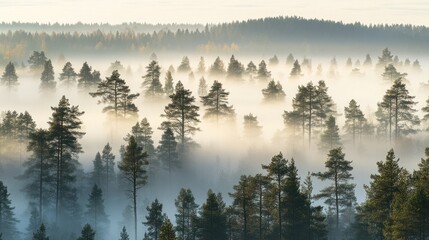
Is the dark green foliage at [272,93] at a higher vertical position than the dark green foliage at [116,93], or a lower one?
higher

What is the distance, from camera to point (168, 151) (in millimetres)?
80000

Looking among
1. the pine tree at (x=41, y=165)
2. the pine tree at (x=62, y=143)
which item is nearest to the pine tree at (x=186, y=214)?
the pine tree at (x=62, y=143)

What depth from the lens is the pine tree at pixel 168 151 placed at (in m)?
79.2

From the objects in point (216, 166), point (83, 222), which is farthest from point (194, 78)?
point (83, 222)

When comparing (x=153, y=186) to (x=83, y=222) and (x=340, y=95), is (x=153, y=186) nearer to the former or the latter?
(x=83, y=222)

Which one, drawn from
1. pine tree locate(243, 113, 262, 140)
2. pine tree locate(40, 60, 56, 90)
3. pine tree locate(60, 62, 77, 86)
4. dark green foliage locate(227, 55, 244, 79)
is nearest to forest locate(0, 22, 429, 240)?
pine tree locate(243, 113, 262, 140)

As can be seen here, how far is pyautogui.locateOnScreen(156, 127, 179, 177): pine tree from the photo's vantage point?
7925 cm

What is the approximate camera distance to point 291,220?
5344 centimetres

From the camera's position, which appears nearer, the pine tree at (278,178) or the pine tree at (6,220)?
the pine tree at (278,178)

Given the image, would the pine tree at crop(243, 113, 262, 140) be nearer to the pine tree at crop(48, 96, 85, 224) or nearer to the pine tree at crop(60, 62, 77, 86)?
the pine tree at crop(48, 96, 85, 224)

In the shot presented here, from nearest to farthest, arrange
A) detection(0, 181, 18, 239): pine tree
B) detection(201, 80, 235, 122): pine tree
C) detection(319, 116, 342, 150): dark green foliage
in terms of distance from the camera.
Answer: detection(0, 181, 18, 239): pine tree, detection(319, 116, 342, 150): dark green foliage, detection(201, 80, 235, 122): pine tree

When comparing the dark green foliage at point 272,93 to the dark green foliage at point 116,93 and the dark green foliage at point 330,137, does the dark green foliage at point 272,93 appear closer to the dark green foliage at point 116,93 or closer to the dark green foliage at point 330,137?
the dark green foliage at point 330,137

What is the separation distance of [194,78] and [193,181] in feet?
314

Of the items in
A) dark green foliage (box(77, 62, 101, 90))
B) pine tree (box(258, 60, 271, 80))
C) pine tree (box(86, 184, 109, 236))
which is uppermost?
pine tree (box(258, 60, 271, 80))
